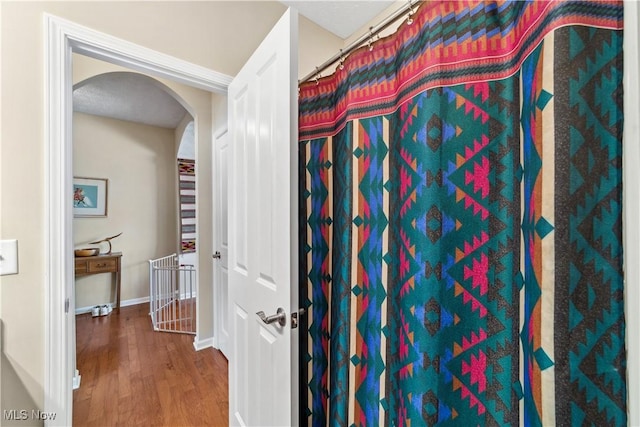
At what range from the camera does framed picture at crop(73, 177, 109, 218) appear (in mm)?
3369

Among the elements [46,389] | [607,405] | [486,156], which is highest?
[486,156]

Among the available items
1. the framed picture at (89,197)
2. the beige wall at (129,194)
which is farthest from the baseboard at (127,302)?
the framed picture at (89,197)

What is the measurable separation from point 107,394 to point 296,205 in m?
2.19

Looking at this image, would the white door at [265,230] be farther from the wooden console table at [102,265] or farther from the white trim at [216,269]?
the wooden console table at [102,265]

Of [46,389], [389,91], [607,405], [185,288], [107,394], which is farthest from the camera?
[185,288]

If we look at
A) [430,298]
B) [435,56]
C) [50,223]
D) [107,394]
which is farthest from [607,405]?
[107,394]

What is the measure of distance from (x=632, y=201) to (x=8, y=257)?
1791 millimetres

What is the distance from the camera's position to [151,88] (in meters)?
2.87

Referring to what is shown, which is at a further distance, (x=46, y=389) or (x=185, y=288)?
(x=185, y=288)

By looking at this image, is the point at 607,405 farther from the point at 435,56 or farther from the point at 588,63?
the point at 435,56

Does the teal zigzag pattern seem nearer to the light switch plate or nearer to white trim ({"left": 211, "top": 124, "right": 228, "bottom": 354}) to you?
the light switch plate

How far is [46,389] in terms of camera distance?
3.35ft

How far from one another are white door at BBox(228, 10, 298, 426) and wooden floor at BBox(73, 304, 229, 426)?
1.96 feet

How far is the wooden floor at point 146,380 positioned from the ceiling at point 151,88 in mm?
2294
